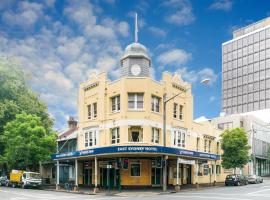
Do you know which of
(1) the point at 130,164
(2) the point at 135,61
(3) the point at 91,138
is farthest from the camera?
(3) the point at 91,138

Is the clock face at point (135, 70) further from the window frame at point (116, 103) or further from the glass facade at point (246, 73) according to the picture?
the glass facade at point (246, 73)

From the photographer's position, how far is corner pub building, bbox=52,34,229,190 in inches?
1565

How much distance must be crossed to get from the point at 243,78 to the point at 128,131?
371 feet

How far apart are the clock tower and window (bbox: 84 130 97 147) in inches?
271

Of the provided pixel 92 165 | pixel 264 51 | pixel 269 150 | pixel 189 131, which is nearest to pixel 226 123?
pixel 269 150

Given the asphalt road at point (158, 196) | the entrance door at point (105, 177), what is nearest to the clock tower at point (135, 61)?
the entrance door at point (105, 177)

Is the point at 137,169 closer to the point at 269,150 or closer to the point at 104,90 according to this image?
the point at 104,90

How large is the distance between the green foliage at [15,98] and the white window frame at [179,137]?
21.3 m

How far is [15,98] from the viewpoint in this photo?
195 ft

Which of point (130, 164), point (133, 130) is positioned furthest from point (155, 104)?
point (130, 164)

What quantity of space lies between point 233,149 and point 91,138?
2127 centimetres

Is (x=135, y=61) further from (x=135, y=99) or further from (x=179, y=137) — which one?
(x=179, y=137)

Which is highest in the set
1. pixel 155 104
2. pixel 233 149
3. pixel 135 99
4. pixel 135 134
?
pixel 135 99

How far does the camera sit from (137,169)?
136 ft
